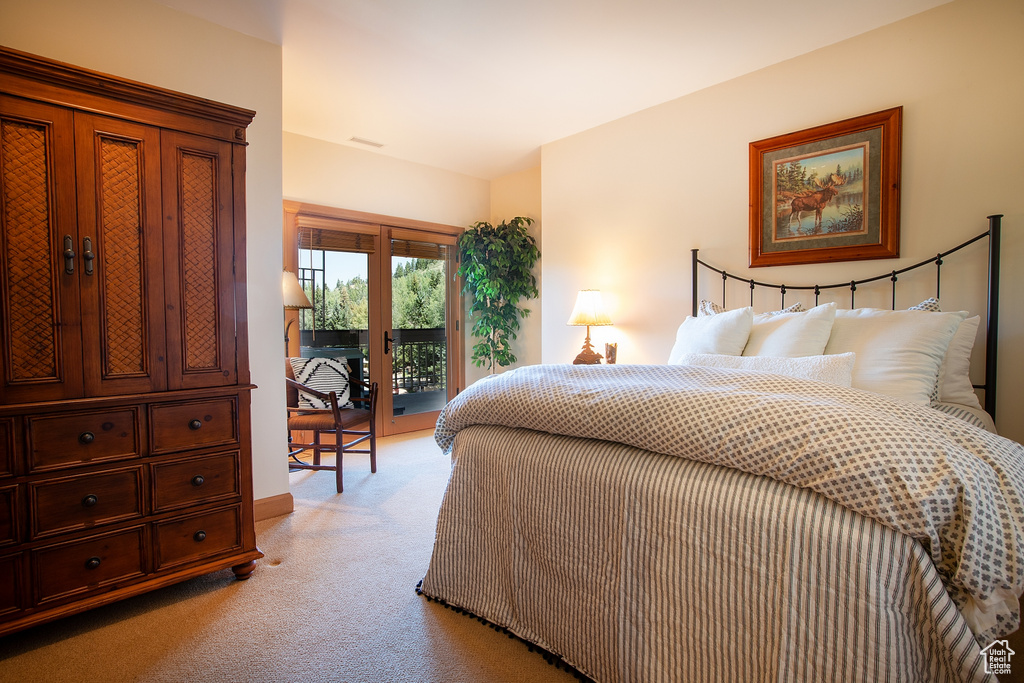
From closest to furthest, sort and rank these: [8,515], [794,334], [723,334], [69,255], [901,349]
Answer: [8,515] → [69,255] → [901,349] → [794,334] → [723,334]

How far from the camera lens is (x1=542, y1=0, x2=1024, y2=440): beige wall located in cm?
230

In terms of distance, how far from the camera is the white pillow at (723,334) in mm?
2508

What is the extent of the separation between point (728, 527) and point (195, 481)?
6.30 ft

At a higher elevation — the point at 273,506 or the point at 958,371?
the point at 958,371

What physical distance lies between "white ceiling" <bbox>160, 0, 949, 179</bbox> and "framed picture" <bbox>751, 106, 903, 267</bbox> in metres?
0.38

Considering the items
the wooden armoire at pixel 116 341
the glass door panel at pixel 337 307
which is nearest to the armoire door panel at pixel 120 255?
the wooden armoire at pixel 116 341

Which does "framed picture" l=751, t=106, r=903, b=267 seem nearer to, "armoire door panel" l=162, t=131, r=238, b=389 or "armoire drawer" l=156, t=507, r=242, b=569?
"armoire door panel" l=162, t=131, r=238, b=389

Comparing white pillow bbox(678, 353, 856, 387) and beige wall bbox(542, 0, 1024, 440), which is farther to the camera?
beige wall bbox(542, 0, 1024, 440)

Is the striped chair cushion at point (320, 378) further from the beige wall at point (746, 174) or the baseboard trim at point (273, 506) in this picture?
the beige wall at point (746, 174)

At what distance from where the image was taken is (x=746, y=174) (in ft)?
10.3

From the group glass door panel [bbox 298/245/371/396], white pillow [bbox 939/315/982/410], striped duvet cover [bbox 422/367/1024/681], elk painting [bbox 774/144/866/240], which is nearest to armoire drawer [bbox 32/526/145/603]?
striped duvet cover [bbox 422/367/1024/681]

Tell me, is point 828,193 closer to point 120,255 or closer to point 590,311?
point 590,311

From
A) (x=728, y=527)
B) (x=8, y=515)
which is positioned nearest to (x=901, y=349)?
(x=728, y=527)

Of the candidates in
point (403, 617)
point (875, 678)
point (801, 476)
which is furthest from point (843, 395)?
point (403, 617)
